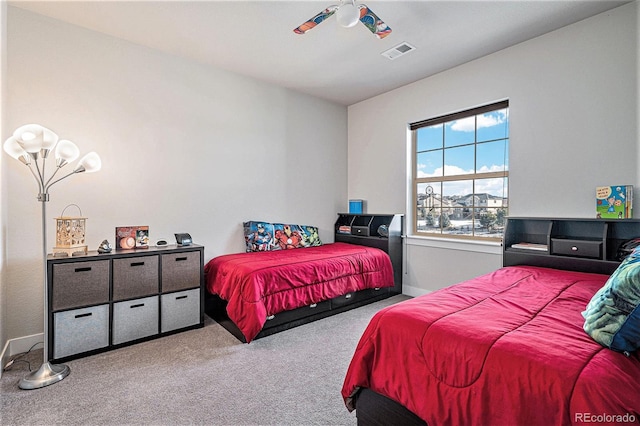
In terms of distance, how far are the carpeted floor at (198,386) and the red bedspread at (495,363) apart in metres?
0.45

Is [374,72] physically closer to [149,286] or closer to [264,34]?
[264,34]

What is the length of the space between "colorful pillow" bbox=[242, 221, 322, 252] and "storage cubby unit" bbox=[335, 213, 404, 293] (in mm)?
506

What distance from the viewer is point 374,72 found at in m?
3.62

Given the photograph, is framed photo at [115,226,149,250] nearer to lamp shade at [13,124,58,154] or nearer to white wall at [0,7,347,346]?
white wall at [0,7,347,346]

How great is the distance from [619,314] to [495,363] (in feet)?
1.51

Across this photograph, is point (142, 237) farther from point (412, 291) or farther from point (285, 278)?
point (412, 291)

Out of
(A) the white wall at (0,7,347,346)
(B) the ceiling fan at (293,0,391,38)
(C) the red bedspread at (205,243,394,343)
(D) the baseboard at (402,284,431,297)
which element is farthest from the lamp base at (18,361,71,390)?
(D) the baseboard at (402,284,431,297)

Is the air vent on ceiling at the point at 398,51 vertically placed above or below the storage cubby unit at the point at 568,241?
above

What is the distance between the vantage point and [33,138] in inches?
75.7

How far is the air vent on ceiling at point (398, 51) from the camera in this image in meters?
3.02

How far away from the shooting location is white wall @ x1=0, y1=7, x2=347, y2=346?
253cm

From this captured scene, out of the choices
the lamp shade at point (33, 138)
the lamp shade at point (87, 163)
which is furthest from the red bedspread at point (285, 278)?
the lamp shade at point (33, 138)

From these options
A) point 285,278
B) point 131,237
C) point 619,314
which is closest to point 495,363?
point 619,314

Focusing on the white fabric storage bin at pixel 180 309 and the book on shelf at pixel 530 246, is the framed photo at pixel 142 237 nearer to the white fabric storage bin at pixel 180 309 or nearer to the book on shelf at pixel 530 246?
the white fabric storage bin at pixel 180 309
